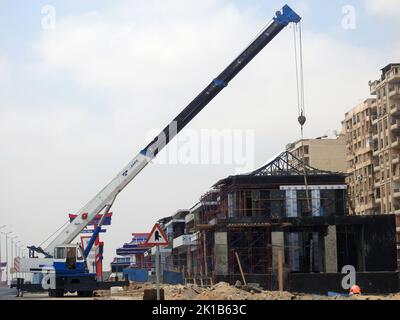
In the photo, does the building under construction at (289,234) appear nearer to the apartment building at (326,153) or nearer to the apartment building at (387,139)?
the apartment building at (387,139)

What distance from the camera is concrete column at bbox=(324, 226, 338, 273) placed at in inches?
2505

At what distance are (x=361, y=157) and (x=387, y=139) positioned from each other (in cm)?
1304

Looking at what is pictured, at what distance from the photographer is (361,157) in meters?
119

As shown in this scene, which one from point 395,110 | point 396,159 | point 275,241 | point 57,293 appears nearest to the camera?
point 57,293

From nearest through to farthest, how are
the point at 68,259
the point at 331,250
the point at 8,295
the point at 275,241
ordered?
the point at 68,259 → the point at 8,295 → the point at 275,241 → the point at 331,250

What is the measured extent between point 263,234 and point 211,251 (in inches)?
391

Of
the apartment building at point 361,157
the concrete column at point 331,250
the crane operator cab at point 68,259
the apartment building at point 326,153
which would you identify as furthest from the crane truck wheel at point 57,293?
the apartment building at point 326,153

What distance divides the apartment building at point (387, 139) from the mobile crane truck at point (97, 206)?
196ft

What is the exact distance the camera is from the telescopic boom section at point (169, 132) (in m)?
44.1

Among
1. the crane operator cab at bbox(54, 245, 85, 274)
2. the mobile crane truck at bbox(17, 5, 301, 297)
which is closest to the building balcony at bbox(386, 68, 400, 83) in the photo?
the mobile crane truck at bbox(17, 5, 301, 297)

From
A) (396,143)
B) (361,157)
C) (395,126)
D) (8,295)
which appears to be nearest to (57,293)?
(8,295)

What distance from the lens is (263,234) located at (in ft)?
209

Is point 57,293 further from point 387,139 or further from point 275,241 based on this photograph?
point 387,139
